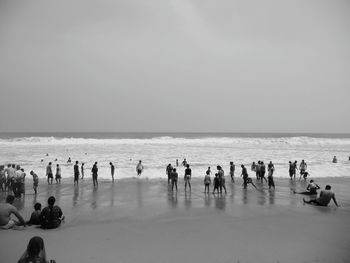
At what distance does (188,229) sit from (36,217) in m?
5.29

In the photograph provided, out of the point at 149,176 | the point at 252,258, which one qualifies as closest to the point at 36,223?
the point at 252,258

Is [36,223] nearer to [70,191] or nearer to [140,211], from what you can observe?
[140,211]

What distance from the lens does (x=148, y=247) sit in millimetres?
7473

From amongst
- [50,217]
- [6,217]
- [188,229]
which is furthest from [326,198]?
[6,217]

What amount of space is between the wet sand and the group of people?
12.2 inches

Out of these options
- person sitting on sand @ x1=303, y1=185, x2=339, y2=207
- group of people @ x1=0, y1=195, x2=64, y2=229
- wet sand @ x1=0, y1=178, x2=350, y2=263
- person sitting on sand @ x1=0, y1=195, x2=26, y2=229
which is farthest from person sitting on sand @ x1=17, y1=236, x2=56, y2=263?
person sitting on sand @ x1=303, y1=185, x2=339, y2=207

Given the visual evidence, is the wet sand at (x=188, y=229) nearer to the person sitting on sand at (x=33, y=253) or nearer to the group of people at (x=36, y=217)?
the group of people at (x=36, y=217)

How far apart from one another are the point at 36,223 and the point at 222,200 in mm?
8611

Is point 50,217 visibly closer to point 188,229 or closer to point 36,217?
point 36,217

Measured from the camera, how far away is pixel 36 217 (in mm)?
9281

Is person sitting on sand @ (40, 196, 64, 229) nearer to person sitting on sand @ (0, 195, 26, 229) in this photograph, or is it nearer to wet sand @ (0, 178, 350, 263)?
wet sand @ (0, 178, 350, 263)

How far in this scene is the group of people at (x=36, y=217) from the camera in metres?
8.62

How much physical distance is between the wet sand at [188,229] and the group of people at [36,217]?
310 mm

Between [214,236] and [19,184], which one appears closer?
[214,236]
